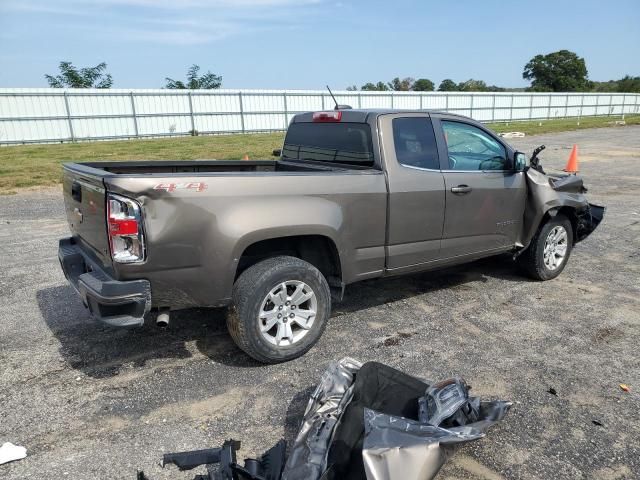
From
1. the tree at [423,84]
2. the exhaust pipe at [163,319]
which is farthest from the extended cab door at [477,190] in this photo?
the tree at [423,84]

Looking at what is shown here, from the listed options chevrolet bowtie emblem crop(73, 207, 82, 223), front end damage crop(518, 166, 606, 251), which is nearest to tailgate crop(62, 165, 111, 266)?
chevrolet bowtie emblem crop(73, 207, 82, 223)

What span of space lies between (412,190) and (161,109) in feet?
87.1

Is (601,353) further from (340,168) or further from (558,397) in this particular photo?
(340,168)

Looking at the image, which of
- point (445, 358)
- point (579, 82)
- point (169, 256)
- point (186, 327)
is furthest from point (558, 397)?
point (579, 82)

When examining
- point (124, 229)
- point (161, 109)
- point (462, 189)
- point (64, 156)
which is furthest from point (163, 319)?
point (161, 109)

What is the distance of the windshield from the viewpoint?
424 cm

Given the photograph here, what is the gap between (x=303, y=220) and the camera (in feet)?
11.8

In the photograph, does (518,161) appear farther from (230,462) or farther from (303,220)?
(230,462)

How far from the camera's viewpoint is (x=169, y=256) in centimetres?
321

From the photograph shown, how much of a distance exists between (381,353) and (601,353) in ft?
5.48

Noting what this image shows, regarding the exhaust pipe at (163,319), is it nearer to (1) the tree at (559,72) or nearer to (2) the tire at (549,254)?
(2) the tire at (549,254)

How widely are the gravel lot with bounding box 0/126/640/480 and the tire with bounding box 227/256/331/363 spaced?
166 mm

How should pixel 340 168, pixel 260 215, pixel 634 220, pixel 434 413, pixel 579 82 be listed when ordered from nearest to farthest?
pixel 434 413
pixel 260 215
pixel 340 168
pixel 634 220
pixel 579 82

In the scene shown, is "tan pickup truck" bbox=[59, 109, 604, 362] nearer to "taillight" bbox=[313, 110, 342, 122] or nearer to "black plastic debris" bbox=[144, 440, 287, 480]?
"taillight" bbox=[313, 110, 342, 122]
